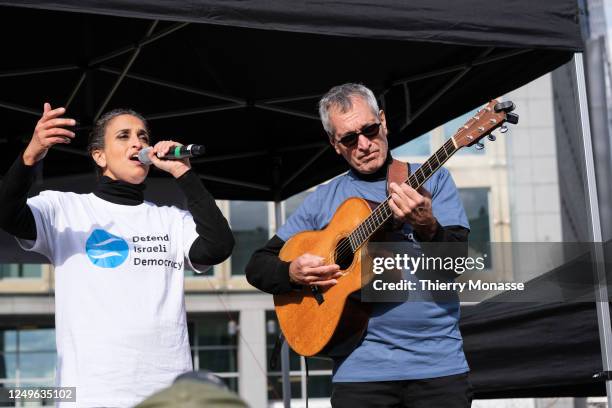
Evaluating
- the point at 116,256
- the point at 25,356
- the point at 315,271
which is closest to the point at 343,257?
the point at 315,271

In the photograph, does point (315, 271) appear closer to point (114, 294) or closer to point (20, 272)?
Result: point (114, 294)

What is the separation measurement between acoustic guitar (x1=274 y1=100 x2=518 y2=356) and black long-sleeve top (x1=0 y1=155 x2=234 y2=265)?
1.38 ft

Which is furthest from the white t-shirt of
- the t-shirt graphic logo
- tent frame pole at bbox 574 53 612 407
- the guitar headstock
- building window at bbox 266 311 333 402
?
building window at bbox 266 311 333 402

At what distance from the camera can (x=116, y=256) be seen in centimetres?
365

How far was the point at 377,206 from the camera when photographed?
3.68 m

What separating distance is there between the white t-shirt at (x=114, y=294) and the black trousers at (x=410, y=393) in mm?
632

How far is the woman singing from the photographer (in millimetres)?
3443

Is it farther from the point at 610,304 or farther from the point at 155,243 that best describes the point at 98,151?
the point at 610,304

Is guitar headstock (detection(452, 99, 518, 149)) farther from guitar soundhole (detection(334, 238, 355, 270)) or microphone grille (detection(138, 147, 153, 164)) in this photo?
microphone grille (detection(138, 147, 153, 164))

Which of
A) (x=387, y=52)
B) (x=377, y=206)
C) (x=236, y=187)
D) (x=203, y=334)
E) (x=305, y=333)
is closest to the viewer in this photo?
(x=377, y=206)

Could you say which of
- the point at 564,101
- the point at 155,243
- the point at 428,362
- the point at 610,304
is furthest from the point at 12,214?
the point at 564,101

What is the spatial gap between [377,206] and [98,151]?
119 cm

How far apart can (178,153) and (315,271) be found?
0.70m

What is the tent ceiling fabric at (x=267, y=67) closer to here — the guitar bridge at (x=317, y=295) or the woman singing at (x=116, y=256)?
the woman singing at (x=116, y=256)
